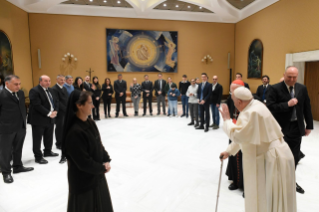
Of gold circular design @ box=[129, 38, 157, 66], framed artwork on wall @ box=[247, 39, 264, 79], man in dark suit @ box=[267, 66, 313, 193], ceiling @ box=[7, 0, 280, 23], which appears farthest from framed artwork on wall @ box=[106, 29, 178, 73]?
man in dark suit @ box=[267, 66, 313, 193]

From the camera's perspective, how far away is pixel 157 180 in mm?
4066

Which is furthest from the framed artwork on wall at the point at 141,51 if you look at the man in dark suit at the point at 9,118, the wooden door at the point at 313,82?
the man in dark suit at the point at 9,118

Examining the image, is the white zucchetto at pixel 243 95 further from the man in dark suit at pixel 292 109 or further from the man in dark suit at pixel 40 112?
the man in dark suit at pixel 40 112

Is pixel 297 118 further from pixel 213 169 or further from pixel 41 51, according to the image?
pixel 41 51

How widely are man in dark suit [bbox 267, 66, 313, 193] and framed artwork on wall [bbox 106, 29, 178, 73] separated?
421 inches

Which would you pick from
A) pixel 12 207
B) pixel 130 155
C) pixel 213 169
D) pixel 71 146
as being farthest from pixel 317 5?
pixel 12 207

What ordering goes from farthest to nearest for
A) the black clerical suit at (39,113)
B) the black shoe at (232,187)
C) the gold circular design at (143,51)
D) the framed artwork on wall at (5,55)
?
the gold circular design at (143,51), the framed artwork on wall at (5,55), the black clerical suit at (39,113), the black shoe at (232,187)

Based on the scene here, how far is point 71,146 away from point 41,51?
1262 cm

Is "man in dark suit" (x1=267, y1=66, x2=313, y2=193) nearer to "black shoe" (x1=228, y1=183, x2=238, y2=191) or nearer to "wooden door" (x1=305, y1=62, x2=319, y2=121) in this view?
"black shoe" (x1=228, y1=183, x2=238, y2=191)

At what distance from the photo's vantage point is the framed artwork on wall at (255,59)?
39.2ft

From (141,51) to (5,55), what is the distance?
6.92 metres

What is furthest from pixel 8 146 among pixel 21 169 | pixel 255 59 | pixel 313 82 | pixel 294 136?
pixel 255 59

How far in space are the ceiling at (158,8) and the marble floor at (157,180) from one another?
26.7 feet

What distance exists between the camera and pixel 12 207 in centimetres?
325
